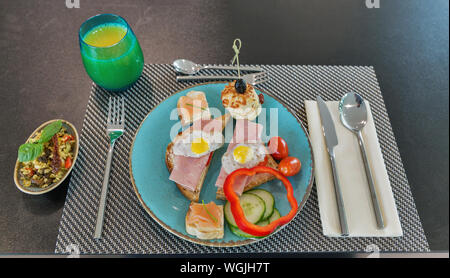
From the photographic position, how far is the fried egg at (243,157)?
1380mm

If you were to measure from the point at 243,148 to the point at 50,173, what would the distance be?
90 centimetres

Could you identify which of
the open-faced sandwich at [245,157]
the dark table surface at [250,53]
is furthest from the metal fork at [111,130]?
the open-faced sandwich at [245,157]

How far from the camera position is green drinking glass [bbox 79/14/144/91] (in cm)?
139

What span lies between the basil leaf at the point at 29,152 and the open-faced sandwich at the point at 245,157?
81 centimetres

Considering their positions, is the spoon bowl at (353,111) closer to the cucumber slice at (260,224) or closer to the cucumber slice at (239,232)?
the cucumber slice at (260,224)

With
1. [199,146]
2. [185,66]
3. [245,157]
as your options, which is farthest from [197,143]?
[185,66]

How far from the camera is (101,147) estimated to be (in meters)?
1.48

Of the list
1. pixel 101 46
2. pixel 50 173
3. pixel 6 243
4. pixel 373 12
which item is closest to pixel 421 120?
pixel 373 12

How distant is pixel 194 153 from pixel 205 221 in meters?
0.34

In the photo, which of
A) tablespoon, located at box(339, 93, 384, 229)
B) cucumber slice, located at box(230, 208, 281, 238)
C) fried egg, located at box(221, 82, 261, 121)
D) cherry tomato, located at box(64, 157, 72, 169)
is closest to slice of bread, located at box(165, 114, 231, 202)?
cucumber slice, located at box(230, 208, 281, 238)

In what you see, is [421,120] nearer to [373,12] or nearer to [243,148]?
[373,12]

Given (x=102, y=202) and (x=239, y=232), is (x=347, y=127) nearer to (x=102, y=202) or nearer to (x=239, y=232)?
(x=239, y=232)

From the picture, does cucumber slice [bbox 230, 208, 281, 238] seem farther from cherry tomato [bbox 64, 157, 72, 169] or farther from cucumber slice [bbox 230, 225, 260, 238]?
cherry tomato [bbox 64, 157, 72, 169]

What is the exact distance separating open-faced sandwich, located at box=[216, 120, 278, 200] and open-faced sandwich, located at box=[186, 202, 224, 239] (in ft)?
0.34
